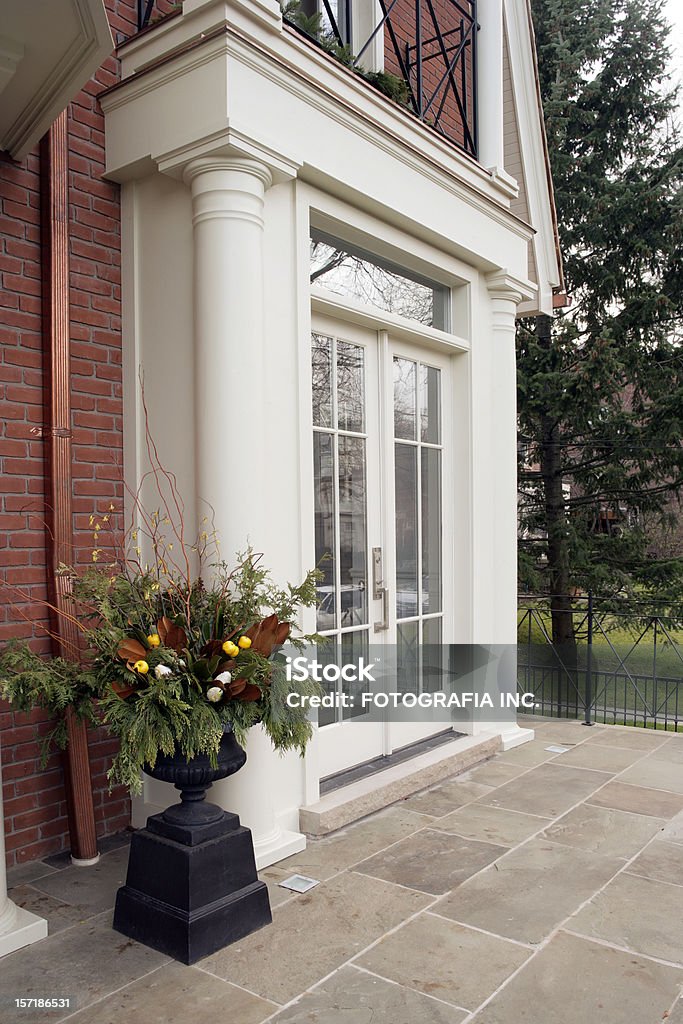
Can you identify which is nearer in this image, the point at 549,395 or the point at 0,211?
the point at 0,211

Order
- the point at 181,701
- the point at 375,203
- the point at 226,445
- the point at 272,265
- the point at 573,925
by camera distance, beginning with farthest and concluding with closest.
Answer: the point at 375,203, the point at 272,265, the point at 226,445, the point at 573,925, the point at 181,701

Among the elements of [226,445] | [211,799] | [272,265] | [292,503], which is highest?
[272,265]

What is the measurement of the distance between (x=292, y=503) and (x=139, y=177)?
1.45 meters

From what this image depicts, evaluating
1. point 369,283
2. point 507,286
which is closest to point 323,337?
point 369,283

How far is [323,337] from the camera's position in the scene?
12.0 ft

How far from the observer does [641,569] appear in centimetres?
969

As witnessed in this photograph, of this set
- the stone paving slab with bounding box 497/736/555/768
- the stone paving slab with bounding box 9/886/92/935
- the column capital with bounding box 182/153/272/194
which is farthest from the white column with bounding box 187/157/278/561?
the stone paving slab with bounding box 497/736/555/768

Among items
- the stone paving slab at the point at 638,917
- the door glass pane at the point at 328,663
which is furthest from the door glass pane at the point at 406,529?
the stone paving slab at the point at 638,917

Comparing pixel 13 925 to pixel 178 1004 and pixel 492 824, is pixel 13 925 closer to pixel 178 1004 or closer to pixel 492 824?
pixel 178 1004

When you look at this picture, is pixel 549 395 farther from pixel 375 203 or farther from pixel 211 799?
pixel 211 799

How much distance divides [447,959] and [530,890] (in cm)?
57

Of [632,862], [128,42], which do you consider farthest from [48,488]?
[632,862]

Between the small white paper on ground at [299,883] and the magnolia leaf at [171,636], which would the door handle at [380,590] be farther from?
the magnolia leaf at [171,636]

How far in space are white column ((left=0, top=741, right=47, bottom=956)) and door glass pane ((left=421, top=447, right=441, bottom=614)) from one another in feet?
8.03
